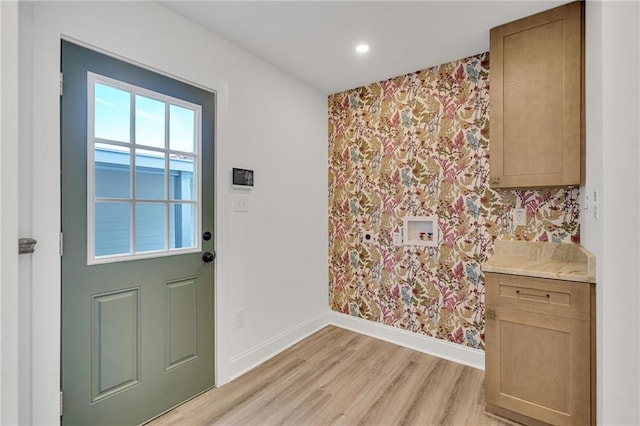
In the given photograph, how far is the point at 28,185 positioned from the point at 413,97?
269 cm

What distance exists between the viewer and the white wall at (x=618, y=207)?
3.62 feet

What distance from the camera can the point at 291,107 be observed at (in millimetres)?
2861

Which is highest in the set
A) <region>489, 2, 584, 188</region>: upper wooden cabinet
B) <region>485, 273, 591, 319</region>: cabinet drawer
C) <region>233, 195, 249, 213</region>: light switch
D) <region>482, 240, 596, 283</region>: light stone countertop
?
<region>489, 2, 584, 188</region>: upper wooden cabinet

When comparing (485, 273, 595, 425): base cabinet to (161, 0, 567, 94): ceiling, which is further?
(161, 0, 567, 94): ceiling

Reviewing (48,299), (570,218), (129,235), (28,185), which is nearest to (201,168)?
(129,235)

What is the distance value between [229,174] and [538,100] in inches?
82.5

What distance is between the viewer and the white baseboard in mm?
2420

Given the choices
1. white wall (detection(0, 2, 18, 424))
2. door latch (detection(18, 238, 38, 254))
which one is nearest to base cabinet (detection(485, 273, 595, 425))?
white wall (detection(0, 2, 18, 424))

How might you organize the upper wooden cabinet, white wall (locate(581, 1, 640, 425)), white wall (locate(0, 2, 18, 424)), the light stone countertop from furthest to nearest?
the upper wooden cabinet
the light stone countertop
white wall (locate(581, 1, 640, 425))
white wall (locate(0, 2, 18, 424))

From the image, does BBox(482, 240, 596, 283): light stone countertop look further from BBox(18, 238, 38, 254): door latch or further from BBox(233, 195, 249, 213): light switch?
BBox(18, 238, 38, 254): door latch

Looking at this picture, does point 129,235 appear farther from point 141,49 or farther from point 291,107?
point 291,107

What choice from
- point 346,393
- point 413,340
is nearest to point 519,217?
point 413,340

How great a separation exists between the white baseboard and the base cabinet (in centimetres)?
64

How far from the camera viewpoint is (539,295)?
1.73m
